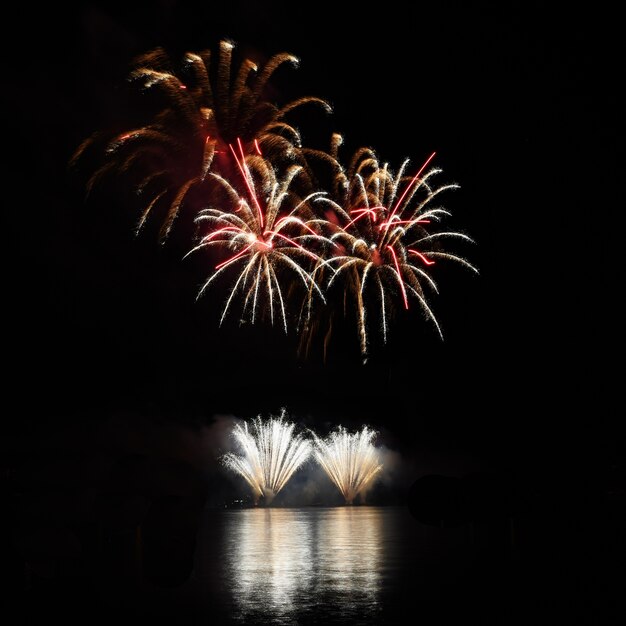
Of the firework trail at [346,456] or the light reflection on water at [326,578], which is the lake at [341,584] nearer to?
the light reflection on water at [326,578]

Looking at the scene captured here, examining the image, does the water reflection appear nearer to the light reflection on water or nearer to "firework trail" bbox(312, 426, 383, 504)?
the light reflection on water

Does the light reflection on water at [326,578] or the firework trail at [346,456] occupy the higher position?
the firework trail at [346,456]

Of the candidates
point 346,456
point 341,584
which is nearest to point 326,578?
point 341,584

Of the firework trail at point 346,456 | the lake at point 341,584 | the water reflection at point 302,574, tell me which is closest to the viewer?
the lake at point 341,584

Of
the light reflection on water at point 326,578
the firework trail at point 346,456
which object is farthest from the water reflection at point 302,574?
the firework trail at point 346,456

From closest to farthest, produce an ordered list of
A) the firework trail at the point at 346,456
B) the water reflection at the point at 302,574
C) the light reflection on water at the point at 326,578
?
the light reflection on water at the point at 326,578
the water reflection at the point at 302,574
the firework trail at the point at 346,456
